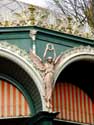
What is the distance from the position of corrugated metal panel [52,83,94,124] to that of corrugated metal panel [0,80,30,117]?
1003 mm

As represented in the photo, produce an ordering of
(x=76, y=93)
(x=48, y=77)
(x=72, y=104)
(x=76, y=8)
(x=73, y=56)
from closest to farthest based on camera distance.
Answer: (x=48, y=77) → (x=73, y=56) → (x=72, y=104) → (x=76, y=93) → (x=76, y=8)

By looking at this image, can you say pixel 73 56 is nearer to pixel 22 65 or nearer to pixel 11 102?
pixel 22 65

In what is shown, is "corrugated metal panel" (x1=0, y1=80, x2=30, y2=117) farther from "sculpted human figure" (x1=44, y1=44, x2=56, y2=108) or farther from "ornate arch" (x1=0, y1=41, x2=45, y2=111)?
"sculpted human figure" (x1=44, y1=44, x2=56, y2=108)

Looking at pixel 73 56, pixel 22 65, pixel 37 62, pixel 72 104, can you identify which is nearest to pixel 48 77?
pixel 37 62

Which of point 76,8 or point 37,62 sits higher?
point 76,8

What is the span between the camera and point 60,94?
1648 cm

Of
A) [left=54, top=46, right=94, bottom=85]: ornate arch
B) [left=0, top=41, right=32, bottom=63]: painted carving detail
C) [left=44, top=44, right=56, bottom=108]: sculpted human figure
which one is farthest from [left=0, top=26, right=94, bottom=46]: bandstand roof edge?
[left=44, top=44, right=56, bottom=108]: sculpted human figure

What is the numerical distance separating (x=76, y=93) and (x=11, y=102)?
255 centimetres

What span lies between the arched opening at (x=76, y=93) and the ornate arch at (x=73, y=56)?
0.41ft

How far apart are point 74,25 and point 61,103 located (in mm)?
2628

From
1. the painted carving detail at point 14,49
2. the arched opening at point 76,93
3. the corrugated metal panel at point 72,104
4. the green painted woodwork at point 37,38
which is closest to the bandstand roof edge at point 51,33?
the green painted woodwork at point 37,38

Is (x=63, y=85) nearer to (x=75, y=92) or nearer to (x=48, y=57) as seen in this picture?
(x=75, y=92)

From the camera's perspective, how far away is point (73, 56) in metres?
15.6

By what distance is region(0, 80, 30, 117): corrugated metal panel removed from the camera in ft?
51.0
